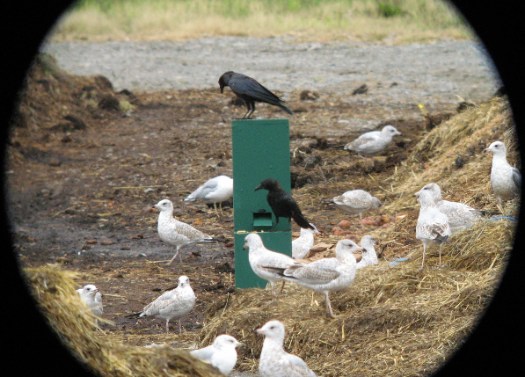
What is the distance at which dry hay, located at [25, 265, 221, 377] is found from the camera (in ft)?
20.0

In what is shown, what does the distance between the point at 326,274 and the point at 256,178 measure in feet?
4.35

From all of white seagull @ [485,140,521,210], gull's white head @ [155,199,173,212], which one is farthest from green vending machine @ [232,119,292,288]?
white seagull @ [485,140,521,210]

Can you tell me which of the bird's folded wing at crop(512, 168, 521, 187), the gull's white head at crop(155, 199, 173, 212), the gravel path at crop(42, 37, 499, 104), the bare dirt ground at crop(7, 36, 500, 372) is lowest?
the bare dirt ground at crop(7, 36, 500, 372)

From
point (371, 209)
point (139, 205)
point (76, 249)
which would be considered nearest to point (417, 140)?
point (371, 209)

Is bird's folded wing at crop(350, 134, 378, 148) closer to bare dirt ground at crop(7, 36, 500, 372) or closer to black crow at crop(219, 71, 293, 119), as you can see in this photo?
bare dirt ground at crop(7, 36, 500, 372)

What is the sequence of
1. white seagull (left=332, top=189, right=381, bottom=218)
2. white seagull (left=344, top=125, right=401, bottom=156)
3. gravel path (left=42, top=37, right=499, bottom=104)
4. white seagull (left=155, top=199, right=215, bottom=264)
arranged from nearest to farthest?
white seagull (left=155, top=199, right=215, bottom=264) < white seagull (left=332, top=189, right=381, bottom=218) < white seagull (left=344, top=125, right=401, bottom=156) < gravel path (left=42, top=37, right=499, bottom=104)

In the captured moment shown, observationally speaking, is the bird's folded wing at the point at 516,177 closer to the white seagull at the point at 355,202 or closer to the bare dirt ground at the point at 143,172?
the bare dirt ground at the point at 143,172

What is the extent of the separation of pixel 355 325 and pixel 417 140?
6855 millimetres

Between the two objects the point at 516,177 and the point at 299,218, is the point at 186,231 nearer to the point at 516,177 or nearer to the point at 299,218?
the point at 299,218

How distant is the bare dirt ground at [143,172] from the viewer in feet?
31.4

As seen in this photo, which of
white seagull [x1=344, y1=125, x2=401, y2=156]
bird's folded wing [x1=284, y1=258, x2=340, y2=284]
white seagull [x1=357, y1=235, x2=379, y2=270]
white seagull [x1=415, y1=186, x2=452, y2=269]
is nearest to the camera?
bird's folded wing [x1=284, y1=258, x2=340, y2=284]

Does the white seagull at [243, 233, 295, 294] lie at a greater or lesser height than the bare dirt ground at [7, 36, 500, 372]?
greater

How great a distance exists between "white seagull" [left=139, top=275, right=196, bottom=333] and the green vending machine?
64cm

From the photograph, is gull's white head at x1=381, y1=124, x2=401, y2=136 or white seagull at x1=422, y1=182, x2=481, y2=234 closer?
white seagull at x1=422, y1=182, x2=481, y2=234
